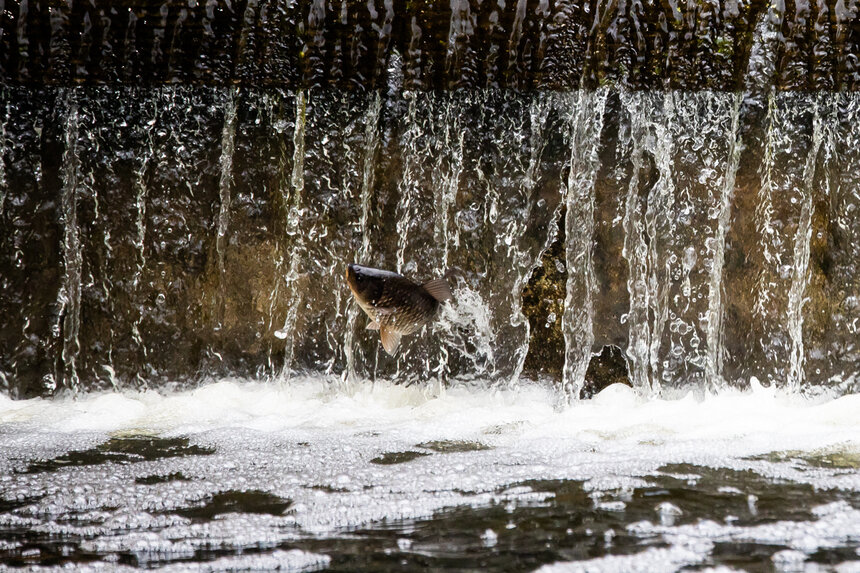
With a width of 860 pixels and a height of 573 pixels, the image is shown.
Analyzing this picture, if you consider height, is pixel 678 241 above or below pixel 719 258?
above

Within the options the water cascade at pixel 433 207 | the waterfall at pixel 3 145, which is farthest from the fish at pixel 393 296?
the waterfall at pixel 3 145

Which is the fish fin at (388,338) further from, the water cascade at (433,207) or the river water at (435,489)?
the water cascade at (433,207)

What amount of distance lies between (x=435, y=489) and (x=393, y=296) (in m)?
1.07

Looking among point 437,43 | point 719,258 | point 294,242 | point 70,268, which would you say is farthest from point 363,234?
point 719,258

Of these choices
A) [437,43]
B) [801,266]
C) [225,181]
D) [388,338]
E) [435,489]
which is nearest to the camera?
[435,489]

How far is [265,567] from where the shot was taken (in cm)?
230

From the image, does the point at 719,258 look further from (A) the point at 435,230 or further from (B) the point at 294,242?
(B) the point at 294,242

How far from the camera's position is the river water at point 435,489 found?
7.79 ft

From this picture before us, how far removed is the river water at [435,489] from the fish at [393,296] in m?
0.53

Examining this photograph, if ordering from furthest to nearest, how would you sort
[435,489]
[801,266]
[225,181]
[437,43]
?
[225,181] → [801,266] → [437,43] → [435,489]

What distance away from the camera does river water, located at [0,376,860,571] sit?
2.37 metres

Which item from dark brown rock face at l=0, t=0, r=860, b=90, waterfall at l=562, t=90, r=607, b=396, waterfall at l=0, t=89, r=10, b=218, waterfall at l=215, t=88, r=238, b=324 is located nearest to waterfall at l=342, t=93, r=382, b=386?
dark brown rock face at l=0, t=0, r=860, b=90

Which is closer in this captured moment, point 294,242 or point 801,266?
point 801,266

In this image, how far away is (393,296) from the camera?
3891mm
